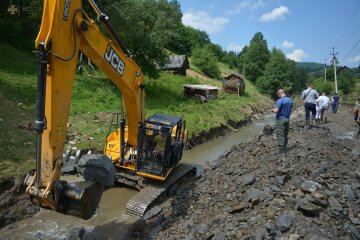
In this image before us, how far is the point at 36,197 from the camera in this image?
529 cm

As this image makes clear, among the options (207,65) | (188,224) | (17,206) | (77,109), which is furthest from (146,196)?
(207,65)

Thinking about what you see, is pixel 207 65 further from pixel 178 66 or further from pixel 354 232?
pixel 354 232

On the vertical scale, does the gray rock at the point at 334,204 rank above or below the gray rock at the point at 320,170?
below

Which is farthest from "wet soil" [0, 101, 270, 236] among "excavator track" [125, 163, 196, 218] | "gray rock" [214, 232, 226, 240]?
"gray rock" [214, 232, 226, 240]

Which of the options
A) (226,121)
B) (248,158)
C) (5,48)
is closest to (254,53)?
(226,121)

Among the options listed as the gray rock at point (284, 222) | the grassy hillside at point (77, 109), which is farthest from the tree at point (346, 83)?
the gray rock at point (284, 222)

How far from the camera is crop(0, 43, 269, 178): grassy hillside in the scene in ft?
38.8

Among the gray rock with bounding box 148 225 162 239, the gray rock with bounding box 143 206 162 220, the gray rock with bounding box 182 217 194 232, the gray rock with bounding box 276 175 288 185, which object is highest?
the gray rock with bounding box 276 175 288 185

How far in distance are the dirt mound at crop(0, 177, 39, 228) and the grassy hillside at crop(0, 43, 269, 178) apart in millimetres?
414

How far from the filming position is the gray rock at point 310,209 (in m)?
6.46

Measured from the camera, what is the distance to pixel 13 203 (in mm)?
9000

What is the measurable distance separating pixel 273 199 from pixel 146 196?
3.56 meters

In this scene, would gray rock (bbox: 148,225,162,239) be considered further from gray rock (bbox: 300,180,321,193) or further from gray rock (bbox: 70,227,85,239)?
gray rock (bbox: 300,180,321,193)

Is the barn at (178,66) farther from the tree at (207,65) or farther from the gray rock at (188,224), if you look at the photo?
the gray rock at (188,224)
